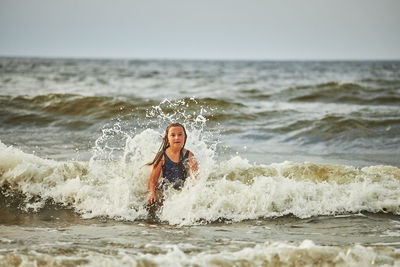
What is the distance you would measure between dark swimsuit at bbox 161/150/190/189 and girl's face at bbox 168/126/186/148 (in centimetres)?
23

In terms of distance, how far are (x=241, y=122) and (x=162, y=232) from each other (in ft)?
28.2

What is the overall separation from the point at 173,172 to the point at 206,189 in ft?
1.82

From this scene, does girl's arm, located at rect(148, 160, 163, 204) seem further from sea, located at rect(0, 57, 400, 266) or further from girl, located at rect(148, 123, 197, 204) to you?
sea, located at rect(0, 57, 400, 266)

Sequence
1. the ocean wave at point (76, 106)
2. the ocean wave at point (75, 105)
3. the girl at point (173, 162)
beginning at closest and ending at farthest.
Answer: the girl at point (173, 162) < the ocean wave at point (76, 106) < the ocean wave at point (75, 105)

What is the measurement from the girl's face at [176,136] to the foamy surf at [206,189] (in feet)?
1.86

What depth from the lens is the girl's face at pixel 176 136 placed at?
18.4 feet

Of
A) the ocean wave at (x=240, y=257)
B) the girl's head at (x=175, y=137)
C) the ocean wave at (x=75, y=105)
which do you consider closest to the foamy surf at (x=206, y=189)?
the girl's head at (x=175, y=137)

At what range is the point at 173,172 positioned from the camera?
5766 millimetres

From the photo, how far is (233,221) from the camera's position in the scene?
5066 mm

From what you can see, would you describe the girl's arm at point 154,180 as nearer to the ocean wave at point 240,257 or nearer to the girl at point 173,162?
the girl at point 173,162

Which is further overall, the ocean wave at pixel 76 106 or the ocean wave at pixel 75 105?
the ocean wave at pixel 75 105

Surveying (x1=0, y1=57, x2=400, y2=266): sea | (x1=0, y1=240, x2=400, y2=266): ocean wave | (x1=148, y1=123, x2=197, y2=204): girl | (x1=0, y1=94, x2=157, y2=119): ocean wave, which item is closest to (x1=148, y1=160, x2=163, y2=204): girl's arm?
(x1=148, y1=123, x2=197, y2=204): girl

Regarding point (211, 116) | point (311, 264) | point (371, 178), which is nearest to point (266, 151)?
point (371, 178)

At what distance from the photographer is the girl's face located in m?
5.62
